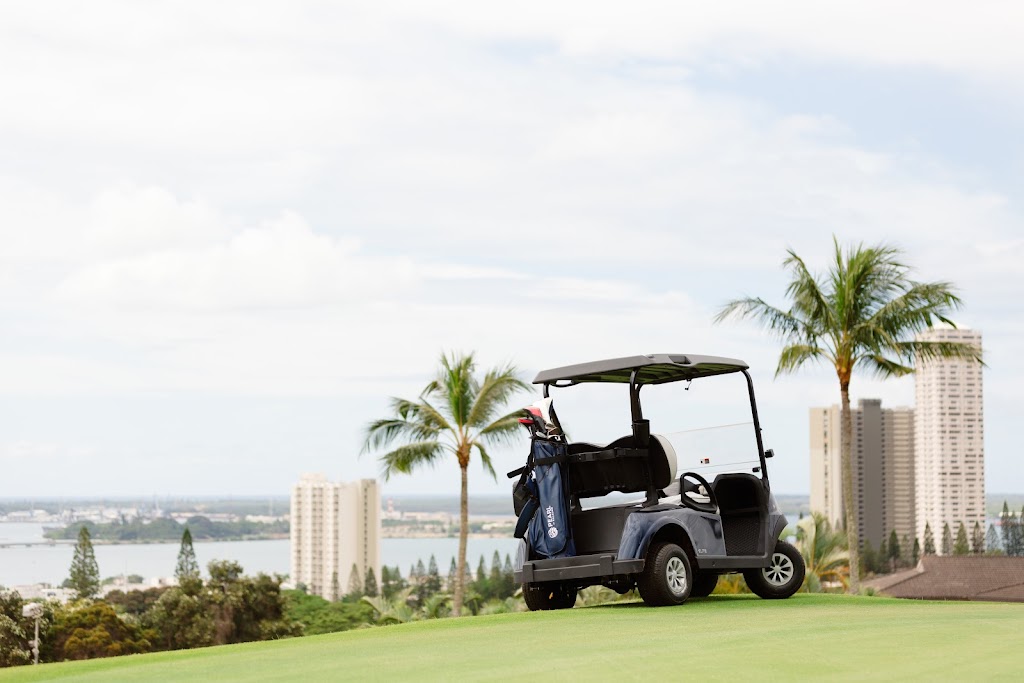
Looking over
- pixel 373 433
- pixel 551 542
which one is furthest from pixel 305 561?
pixel 551 542

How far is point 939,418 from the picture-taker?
172 meters

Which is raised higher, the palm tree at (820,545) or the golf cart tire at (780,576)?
the golf cart tire at (780,576)

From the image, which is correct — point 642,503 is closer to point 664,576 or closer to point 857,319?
point 664,576

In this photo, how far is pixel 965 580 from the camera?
36375mm

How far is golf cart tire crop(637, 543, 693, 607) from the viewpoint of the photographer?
10.4 m

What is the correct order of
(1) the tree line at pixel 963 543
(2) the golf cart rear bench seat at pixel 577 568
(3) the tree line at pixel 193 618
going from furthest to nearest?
(1) the tree line at pixel 963 543 < (3) the tree line at pixel 193 618 < (2) the golf cart rear bench seat at pixel 577 568

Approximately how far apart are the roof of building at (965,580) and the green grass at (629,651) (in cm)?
2465

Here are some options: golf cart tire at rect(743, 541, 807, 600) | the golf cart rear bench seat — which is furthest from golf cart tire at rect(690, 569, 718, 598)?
the golf cart rear bench seat

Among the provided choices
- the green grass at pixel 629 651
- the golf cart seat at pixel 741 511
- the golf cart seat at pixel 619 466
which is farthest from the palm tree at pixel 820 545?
the green grass at pixel 629 651

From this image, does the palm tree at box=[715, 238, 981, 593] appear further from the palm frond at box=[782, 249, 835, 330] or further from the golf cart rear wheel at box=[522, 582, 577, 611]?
the golf cart rear wheel at box=[522, 582, 577, 611]

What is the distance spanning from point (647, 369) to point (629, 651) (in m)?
4.09

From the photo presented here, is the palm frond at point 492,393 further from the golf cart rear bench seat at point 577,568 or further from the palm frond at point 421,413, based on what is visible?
the golf cart rear bench seat at point 577,568

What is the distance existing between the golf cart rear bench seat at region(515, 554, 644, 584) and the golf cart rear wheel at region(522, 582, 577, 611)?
0.25m

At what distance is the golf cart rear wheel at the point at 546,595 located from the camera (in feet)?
37.2
